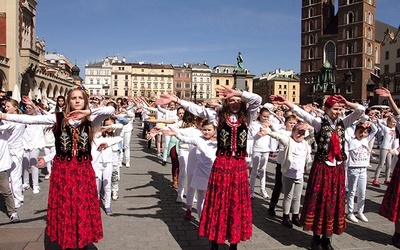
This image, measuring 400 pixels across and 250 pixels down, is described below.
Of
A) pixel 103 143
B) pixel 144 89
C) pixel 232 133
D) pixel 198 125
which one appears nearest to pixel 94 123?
pixel 103 143

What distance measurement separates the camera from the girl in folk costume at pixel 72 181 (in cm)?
432

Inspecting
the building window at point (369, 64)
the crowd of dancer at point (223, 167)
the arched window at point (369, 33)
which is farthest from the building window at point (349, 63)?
the crowd of dancer at point (223, 167)

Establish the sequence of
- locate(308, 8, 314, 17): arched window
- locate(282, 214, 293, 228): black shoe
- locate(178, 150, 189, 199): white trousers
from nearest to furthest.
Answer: locate(282, 214, 293, 228): black shoe < locate(178, 150, 189, 199): white trousers < locate(308, 8, 314, 17): arched window

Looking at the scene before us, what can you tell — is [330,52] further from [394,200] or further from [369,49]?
[394,200]

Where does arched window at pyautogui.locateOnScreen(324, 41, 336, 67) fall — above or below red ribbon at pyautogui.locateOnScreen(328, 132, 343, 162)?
above

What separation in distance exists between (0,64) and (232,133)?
1227 inches

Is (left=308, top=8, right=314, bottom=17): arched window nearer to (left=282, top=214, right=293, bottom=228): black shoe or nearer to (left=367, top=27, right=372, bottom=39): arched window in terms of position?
(left=367, top=27, right=372, bottom=39): arched window

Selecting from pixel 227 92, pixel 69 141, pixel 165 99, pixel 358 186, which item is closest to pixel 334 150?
pixel 227 92

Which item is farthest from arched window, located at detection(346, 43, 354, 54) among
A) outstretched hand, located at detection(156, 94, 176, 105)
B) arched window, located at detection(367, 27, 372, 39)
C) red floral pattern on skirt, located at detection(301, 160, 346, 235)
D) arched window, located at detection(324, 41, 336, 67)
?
outstretched hand, located at detection(156, 94, 176, 105)

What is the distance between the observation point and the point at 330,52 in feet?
253

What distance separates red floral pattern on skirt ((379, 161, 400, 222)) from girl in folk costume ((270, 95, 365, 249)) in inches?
38.4

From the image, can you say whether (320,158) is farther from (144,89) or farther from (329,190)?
(144,89)

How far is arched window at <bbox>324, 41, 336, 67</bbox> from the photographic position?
76.2 metres

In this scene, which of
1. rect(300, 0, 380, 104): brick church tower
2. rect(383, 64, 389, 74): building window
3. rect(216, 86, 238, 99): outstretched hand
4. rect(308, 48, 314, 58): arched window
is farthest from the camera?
rect(308, 48, 314, 58): arched window
